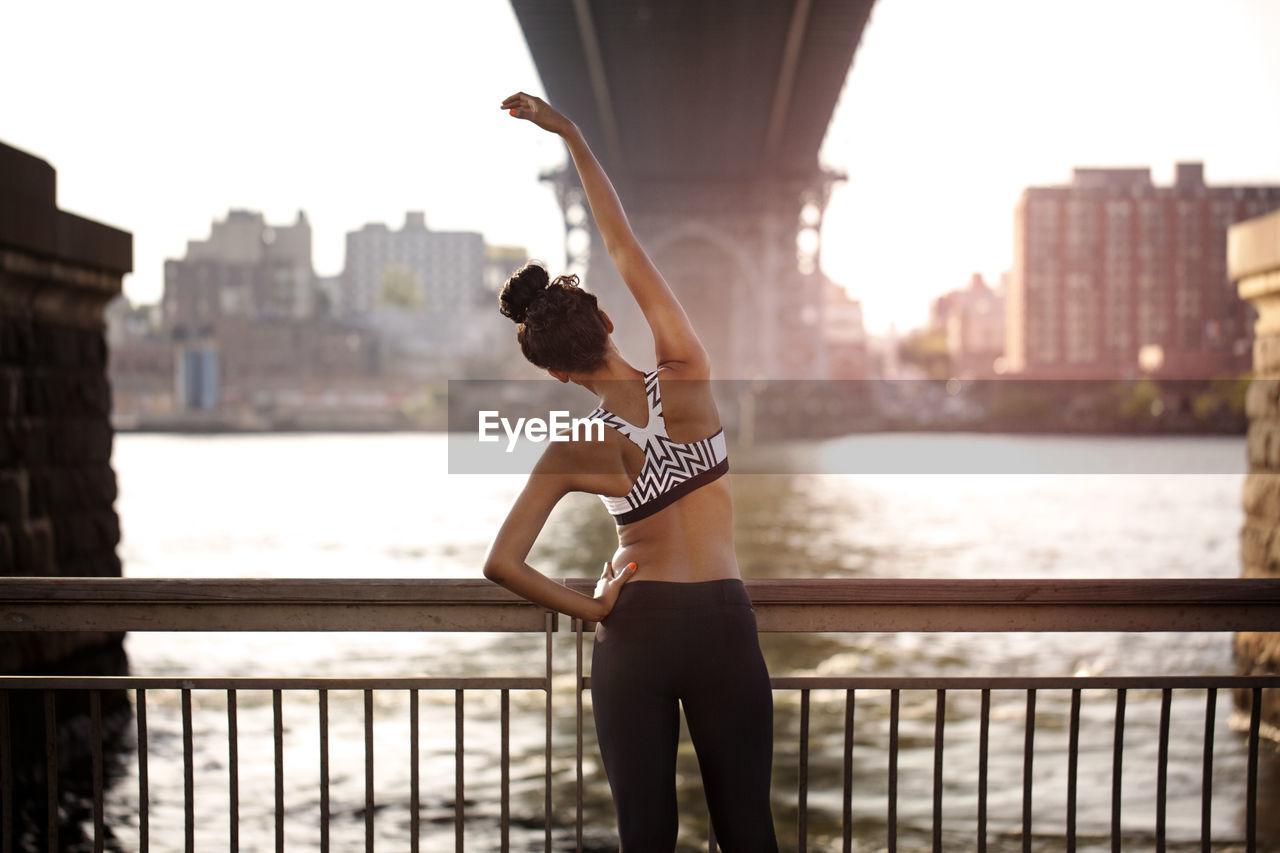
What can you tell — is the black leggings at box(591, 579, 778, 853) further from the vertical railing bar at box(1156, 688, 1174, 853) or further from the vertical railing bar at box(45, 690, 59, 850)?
the vertical railing bar at box(45, 690, 59, 850)

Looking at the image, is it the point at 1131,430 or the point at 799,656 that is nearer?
the point at 799,656

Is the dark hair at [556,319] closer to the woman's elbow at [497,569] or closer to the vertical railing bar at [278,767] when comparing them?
the woman's elbow at [497,569]

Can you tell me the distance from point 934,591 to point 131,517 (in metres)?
42.0

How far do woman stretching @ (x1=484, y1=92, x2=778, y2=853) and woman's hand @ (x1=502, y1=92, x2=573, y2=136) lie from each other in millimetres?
455

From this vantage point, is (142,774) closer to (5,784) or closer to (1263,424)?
(5,784)

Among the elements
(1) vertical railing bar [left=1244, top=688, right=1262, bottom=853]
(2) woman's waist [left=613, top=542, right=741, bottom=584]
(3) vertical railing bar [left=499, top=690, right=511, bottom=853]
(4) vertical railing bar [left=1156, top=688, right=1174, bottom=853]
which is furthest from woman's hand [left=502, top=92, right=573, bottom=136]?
(1) vertical railing bar [left=1244, top=688, right=1262, bottom=853]

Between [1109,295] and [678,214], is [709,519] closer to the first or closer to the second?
[678,214]

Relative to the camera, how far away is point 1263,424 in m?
8.23

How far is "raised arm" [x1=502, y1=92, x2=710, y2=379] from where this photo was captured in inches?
106

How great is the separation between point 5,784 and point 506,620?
1.38m

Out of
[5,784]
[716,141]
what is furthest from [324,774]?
[716,141]

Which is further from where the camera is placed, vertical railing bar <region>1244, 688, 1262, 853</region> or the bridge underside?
the bridge underside

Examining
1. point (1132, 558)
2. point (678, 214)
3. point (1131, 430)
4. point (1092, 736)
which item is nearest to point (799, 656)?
point (1092, 736)

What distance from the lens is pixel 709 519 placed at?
8.50 feet
